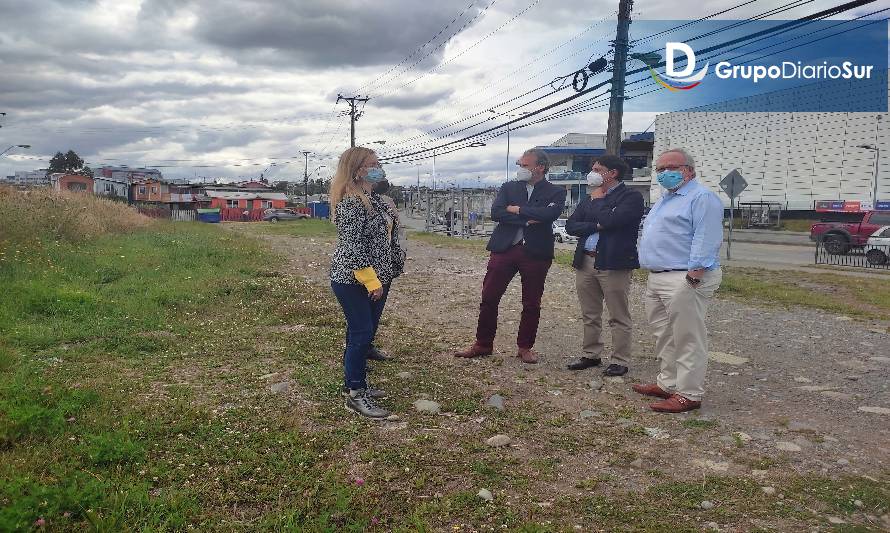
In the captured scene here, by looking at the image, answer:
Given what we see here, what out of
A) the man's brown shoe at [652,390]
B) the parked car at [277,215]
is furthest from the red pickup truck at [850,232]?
the parked car at [277,215]

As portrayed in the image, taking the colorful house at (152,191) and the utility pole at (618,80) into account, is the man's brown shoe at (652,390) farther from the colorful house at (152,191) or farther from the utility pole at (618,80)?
the colorful house at (152,191)

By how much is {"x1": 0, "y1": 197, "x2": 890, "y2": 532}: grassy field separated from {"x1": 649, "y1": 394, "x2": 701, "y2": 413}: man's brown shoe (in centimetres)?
51

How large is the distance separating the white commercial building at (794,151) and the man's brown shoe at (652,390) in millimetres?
53431

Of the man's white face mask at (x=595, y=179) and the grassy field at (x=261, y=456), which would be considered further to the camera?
the man's white face mask at (x=595, y=179)

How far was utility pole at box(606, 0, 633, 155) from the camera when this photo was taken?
13258mm

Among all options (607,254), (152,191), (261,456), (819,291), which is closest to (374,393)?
(261,456)

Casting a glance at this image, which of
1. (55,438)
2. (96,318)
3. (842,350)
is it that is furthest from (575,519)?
(96,318)

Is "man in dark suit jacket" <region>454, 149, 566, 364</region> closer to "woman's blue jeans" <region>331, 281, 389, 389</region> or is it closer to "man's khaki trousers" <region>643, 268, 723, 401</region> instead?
"man's khaki trousers" <region>643, 268, 723, 401</region>

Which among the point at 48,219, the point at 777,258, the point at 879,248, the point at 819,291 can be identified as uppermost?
the point at 48,219

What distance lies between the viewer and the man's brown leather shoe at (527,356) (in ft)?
18.8

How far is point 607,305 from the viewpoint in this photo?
539cm

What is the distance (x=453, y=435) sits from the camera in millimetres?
3904

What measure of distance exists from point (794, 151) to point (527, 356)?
61.5 m

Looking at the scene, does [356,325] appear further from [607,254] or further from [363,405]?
[607,254]
